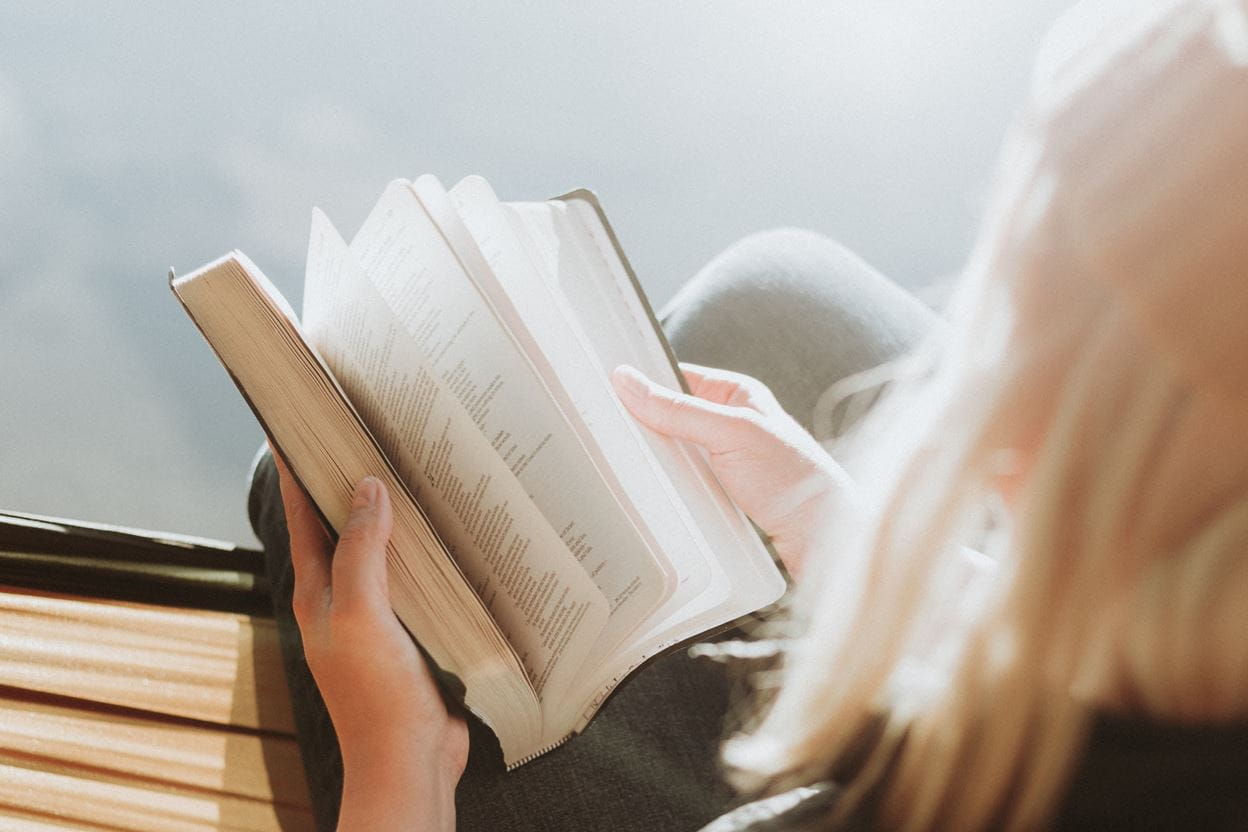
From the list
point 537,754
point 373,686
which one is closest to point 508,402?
point 373,686

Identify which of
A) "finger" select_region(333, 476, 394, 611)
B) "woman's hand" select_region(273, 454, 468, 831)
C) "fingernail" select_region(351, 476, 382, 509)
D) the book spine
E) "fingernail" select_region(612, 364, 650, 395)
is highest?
"fingernail" select_region(612, 364, 650, 395)

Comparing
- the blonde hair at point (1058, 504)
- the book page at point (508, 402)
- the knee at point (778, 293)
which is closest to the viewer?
the blonde hair at point (1058, 504)

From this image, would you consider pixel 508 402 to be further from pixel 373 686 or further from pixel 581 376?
pixel 373 686

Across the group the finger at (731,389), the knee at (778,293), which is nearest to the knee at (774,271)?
the knee at (778,293)

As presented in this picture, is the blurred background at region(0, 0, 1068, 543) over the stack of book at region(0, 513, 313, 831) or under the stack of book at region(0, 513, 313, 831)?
over

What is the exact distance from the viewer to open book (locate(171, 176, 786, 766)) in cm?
44

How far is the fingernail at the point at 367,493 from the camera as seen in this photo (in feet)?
1.58

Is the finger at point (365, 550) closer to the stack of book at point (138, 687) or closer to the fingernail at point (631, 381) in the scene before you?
the fingernail at point (631, 381)

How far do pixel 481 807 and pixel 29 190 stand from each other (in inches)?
39.8

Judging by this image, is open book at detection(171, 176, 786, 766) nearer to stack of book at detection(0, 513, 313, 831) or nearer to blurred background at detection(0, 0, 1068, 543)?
stack of book at detection(0, 513, 313, 831)

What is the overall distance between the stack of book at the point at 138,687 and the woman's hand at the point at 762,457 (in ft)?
1.50

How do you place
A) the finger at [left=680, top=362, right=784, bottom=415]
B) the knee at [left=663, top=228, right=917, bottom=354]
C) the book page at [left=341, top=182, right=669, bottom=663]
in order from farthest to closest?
the knee at [left=663, top=228, right=917, bottom=354], the finger at [left=680, top=362, right=784, bottom=415], the book page at [left=341, top=182, right=669, bottom=663]

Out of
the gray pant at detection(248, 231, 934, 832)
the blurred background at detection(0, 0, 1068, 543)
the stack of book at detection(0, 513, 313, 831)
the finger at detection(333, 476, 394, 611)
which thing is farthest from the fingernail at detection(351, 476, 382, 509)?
the blurred background at detection(0, 0, 1068, 543)

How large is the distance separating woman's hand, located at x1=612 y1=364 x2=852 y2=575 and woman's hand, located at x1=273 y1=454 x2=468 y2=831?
0.20m
